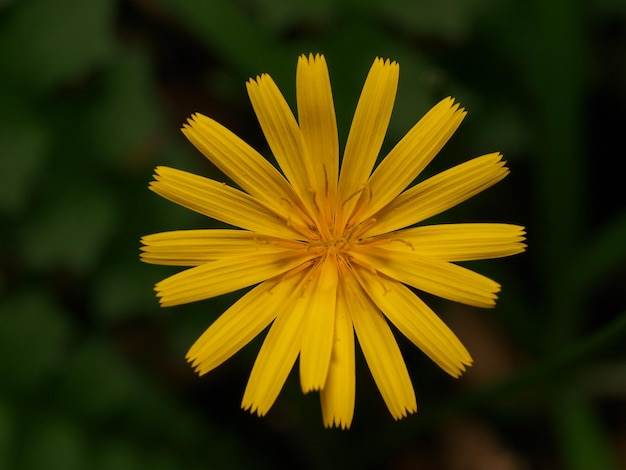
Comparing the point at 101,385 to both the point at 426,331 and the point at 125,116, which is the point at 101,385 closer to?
the point at 125,116

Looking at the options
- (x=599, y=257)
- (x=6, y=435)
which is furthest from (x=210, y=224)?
(x=599, y=257)

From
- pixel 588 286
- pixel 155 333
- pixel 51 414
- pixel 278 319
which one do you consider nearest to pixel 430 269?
pixel 278 319

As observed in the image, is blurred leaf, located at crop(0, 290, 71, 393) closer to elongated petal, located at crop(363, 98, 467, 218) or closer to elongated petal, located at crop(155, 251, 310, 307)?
elongated petal, located at crop(155, 251, 310, 307)

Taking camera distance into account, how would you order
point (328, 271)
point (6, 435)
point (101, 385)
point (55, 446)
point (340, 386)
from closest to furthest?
point (340, 386)
point (328, 271)
point (6, 435)
point (55, 446)
point (101, 385)
